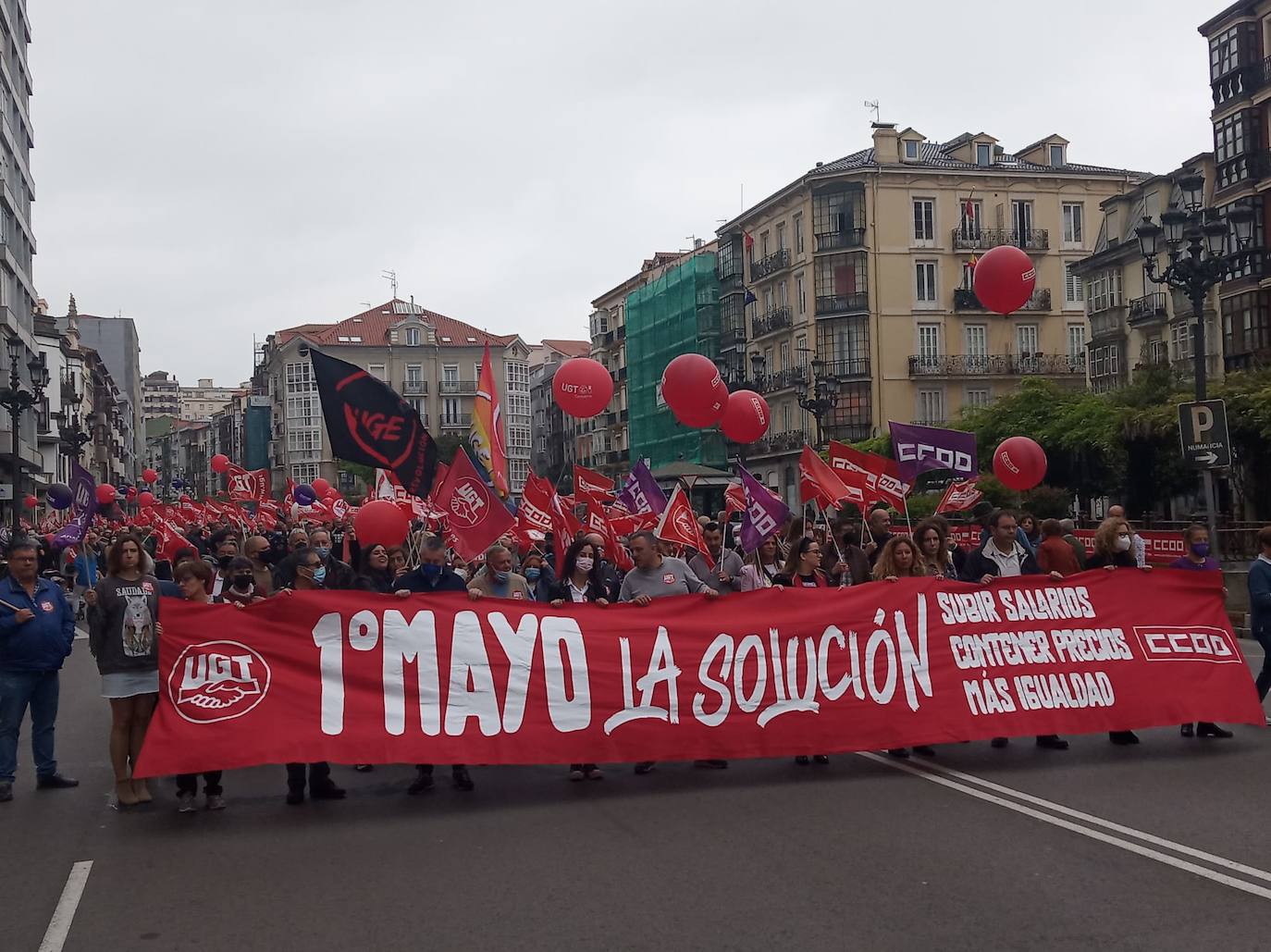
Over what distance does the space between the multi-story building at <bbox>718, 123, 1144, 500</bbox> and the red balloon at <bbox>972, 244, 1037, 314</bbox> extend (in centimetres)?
4635

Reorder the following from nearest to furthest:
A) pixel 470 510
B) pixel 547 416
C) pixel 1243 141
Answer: pixel 470 510 < pixel 1243 141 < pixel 547 416

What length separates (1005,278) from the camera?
15.7 metres

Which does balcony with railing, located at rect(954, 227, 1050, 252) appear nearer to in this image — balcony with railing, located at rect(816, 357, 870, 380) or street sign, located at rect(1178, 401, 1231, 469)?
balcony with railing, located at rect(816, 357, 870, 380)

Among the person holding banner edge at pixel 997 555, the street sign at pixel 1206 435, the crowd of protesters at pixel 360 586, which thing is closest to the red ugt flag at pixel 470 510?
the crowd of protesters at pixel 360 586

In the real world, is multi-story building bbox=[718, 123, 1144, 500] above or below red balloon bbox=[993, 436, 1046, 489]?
above

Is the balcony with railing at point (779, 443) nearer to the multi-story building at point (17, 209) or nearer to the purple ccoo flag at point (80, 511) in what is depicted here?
the multi-story building at point (17, 209)

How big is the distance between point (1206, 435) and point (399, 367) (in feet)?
348

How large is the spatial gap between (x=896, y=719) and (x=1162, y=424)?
27.0 metres

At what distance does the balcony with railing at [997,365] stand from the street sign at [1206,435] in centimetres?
4688

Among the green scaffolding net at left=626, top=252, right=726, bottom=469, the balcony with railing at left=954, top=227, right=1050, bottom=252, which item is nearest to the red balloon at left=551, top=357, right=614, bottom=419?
the balcony with railing at left=954, top=227, right=1050, bottom=252

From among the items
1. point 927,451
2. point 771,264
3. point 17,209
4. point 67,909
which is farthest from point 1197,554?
point 771,264

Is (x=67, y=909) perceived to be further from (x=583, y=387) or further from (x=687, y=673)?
(x=583, y=387)

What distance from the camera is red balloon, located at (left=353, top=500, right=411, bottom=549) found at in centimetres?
1256

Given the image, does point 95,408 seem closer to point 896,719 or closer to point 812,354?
point 812,354
